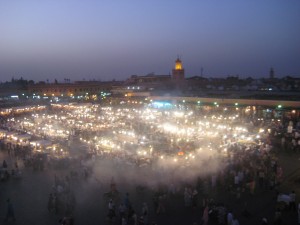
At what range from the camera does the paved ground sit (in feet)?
29.3

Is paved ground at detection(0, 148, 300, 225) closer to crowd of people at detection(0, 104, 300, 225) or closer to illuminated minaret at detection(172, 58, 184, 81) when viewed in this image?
crowd of people at detection(0, 104, 300, 225)

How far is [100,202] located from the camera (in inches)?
402

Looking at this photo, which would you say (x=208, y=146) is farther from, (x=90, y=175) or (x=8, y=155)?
(x=8, y=155)

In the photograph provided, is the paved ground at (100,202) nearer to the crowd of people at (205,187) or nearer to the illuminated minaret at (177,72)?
the crowd of people at (205,187)

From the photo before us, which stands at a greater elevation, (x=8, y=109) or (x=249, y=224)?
(x=8, y=109)

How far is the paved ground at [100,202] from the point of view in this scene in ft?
29.3

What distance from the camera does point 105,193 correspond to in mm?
10531

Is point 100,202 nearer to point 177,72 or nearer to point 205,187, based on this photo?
point 205,187

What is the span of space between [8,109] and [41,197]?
22.5 meters

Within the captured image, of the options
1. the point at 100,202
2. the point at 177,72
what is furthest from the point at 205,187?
the point at 177,72

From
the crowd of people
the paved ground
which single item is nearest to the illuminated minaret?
the crowd of people

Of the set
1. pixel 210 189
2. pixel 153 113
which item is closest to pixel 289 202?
pixel 210 189

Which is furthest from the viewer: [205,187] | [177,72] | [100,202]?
[177,72]

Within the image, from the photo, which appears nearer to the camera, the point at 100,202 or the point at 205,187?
the point at 100,202
